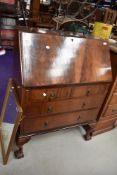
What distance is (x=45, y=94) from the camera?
1.33 m

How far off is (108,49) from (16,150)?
1.17m

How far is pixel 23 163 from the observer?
1.55m

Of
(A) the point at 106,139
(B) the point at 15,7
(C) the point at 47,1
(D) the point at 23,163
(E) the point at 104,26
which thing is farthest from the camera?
(C) the point at 47,1

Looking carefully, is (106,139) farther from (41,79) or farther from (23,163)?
(41,79)

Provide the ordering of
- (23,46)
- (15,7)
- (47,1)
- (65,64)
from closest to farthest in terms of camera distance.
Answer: (23,46) < (65,64) < (15,7) < (47,1)

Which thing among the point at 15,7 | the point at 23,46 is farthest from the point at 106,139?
the point at 15,7

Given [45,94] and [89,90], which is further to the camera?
[89,90]

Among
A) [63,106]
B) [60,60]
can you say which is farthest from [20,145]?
[60,60]

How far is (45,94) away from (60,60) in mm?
268

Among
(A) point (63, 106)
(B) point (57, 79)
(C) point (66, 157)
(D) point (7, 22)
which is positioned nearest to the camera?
(B) point (57, 79)

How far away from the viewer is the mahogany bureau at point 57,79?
1.22 m

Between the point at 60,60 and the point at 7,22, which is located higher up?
the point at 60,60

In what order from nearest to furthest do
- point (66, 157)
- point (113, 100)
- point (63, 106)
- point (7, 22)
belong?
1. point (63, 106)
2. point (66, 157)
3. point (113, 100)
4. point (7, 22)

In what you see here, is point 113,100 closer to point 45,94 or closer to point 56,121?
point 56,121
